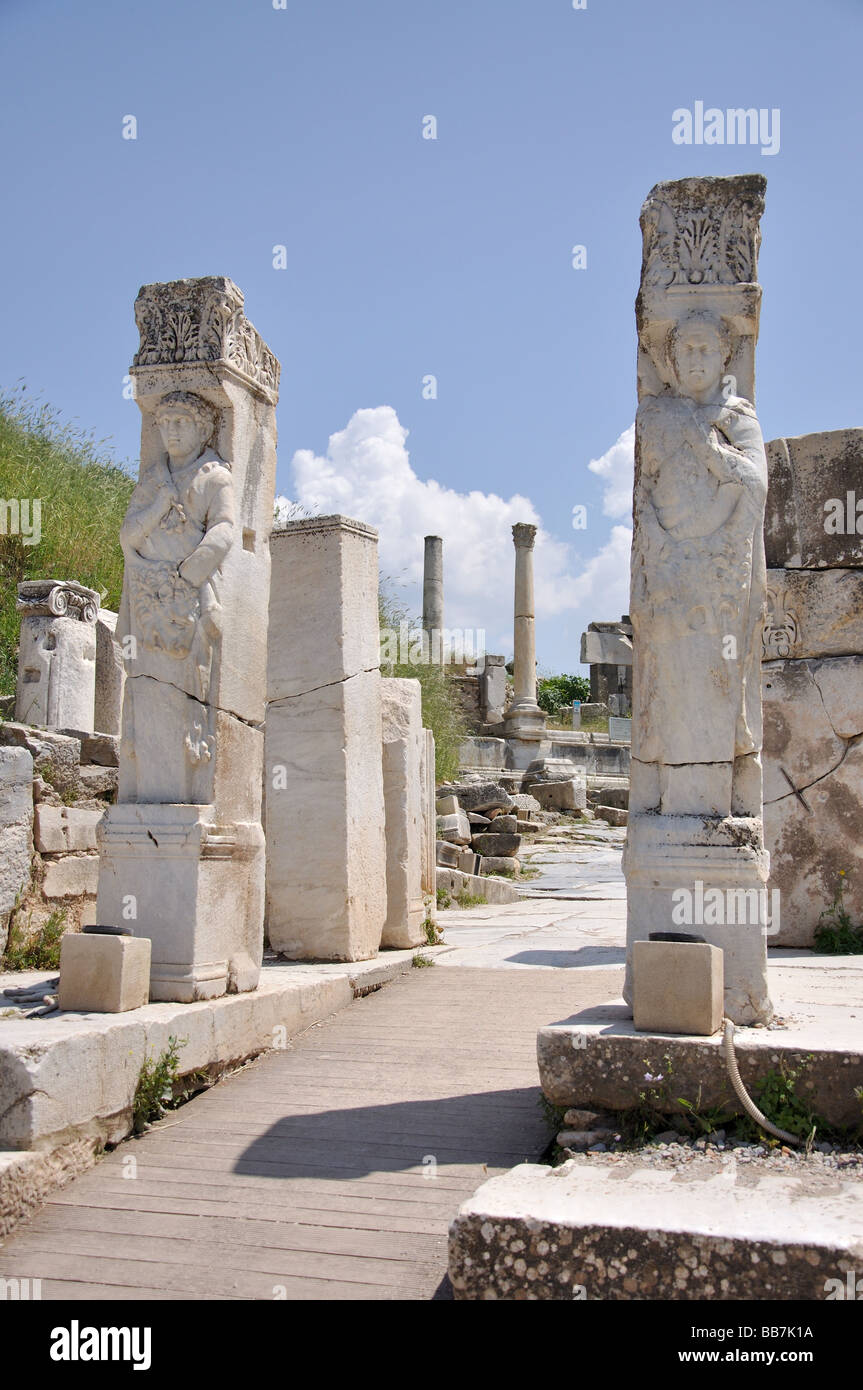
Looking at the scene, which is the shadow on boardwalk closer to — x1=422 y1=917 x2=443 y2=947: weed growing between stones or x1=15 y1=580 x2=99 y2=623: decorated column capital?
x1=422 y1=917 x2=443 y2=947: weed growing between stones

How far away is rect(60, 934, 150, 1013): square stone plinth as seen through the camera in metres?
4.64

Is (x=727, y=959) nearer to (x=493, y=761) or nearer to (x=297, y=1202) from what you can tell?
(x=297, y=1202)

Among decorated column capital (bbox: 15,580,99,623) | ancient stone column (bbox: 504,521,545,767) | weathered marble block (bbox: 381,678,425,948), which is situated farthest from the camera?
ancient stone column (bbox: 504,521,545,767)

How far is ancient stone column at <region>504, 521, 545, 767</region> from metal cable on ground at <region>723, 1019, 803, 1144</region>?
2345 cm

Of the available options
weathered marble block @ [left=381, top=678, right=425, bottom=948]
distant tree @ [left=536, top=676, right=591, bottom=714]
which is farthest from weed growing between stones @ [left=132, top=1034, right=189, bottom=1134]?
distant tree @ [left=536, top=676, right=591, bottom=714]

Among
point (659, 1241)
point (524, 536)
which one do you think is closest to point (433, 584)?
point (524, 536)

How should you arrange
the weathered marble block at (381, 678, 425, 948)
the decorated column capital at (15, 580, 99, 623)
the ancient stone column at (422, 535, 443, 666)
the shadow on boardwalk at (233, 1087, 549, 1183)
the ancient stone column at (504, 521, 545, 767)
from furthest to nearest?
the ancient stone column at (422, 535, 443, 666)
the ancient stone column at (504, 521, 545, 767)
the decorated column capital at (15, 580, 99, 623)
the weathered marble block at (381, 678, 425, 948)
the shadow on boardwalk at (233, 1087, 549, 1183)

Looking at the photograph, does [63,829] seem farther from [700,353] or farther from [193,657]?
[700,353]

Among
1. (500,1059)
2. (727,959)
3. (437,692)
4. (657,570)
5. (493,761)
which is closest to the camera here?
(727,959)

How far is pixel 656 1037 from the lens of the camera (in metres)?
3.79

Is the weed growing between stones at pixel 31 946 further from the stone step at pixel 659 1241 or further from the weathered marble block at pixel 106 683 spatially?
the weathered marble block at pixel 106 683

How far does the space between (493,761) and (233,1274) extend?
77.3ft

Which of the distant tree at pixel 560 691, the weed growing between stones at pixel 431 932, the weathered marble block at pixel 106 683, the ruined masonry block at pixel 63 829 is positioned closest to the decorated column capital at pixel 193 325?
the ruined masonry block at pixel 63 829
